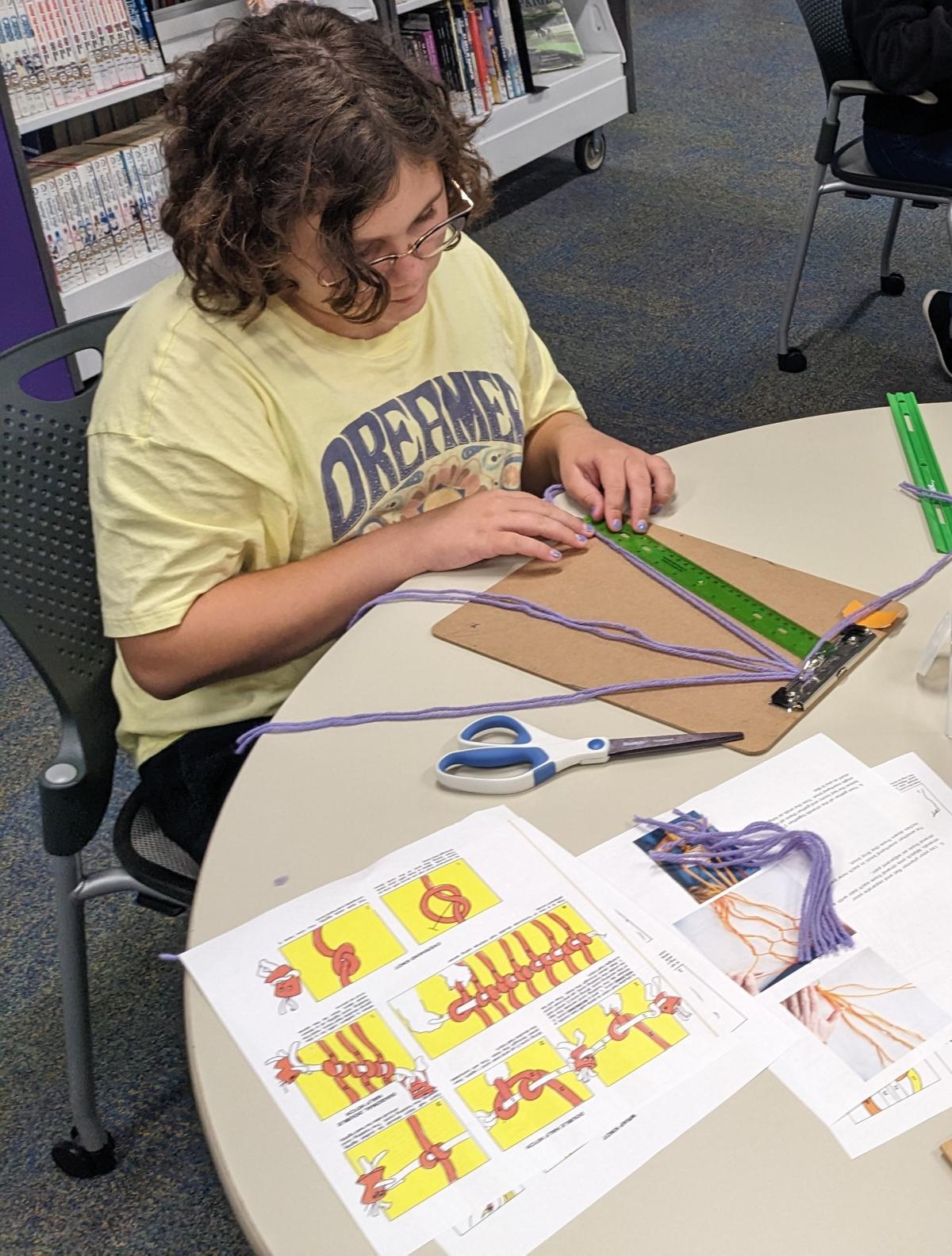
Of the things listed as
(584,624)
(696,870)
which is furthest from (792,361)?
(696,870)

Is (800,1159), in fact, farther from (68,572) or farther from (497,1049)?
(68,572)

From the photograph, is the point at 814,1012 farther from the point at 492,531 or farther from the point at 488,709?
Answer: the point at 492,531

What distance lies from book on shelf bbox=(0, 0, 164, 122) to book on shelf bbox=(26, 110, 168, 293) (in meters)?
0.13

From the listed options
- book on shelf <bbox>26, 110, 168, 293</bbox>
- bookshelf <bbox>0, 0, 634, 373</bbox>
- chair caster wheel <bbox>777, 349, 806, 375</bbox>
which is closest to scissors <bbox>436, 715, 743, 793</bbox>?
bookshelf <bbox>0, 0, 634, 373</bbox>

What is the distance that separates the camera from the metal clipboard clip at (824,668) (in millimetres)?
923

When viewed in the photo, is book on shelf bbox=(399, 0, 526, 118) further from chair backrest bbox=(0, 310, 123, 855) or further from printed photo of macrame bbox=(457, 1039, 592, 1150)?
printed photo of macrame bbox=(457, 1039, 592, 1150)

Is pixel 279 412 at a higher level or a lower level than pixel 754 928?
higher

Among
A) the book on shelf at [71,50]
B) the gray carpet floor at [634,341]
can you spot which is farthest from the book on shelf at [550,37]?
the book on shelf at [71,50]

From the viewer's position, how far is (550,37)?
3.69 meters

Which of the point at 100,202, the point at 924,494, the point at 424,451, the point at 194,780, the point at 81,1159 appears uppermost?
the point at 100,202

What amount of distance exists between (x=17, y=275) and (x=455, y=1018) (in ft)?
7.19

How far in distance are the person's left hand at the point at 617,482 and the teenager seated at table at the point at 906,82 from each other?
1506mm

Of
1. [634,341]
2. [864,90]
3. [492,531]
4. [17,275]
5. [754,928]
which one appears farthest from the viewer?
[634,341]

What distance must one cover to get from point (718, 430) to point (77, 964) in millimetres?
1856
